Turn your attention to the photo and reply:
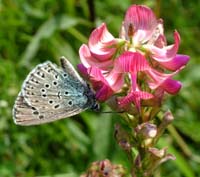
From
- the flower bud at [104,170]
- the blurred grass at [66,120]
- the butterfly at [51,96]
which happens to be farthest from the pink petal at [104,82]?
the blurred grass at [66,120]

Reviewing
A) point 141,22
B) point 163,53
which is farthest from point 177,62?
point 141,22

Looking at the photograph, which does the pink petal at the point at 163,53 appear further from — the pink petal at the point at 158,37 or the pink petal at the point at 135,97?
the pink petal at the point at 135,97

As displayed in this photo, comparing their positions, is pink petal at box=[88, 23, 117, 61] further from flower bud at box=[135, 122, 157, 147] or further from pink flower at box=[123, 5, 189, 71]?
flower bud at box=[135, 122, 157, 147]

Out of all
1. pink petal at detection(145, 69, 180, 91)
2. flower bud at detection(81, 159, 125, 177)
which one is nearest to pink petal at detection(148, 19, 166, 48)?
pink petal at detection(145, 69, 180, 91)

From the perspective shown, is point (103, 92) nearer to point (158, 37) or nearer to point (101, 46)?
point (101, 46)

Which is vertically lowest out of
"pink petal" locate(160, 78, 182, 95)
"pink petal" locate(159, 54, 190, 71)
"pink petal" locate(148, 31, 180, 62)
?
"pink petal" locate(160, 78, 182, 95)

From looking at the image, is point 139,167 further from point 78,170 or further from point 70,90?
point 78,170
